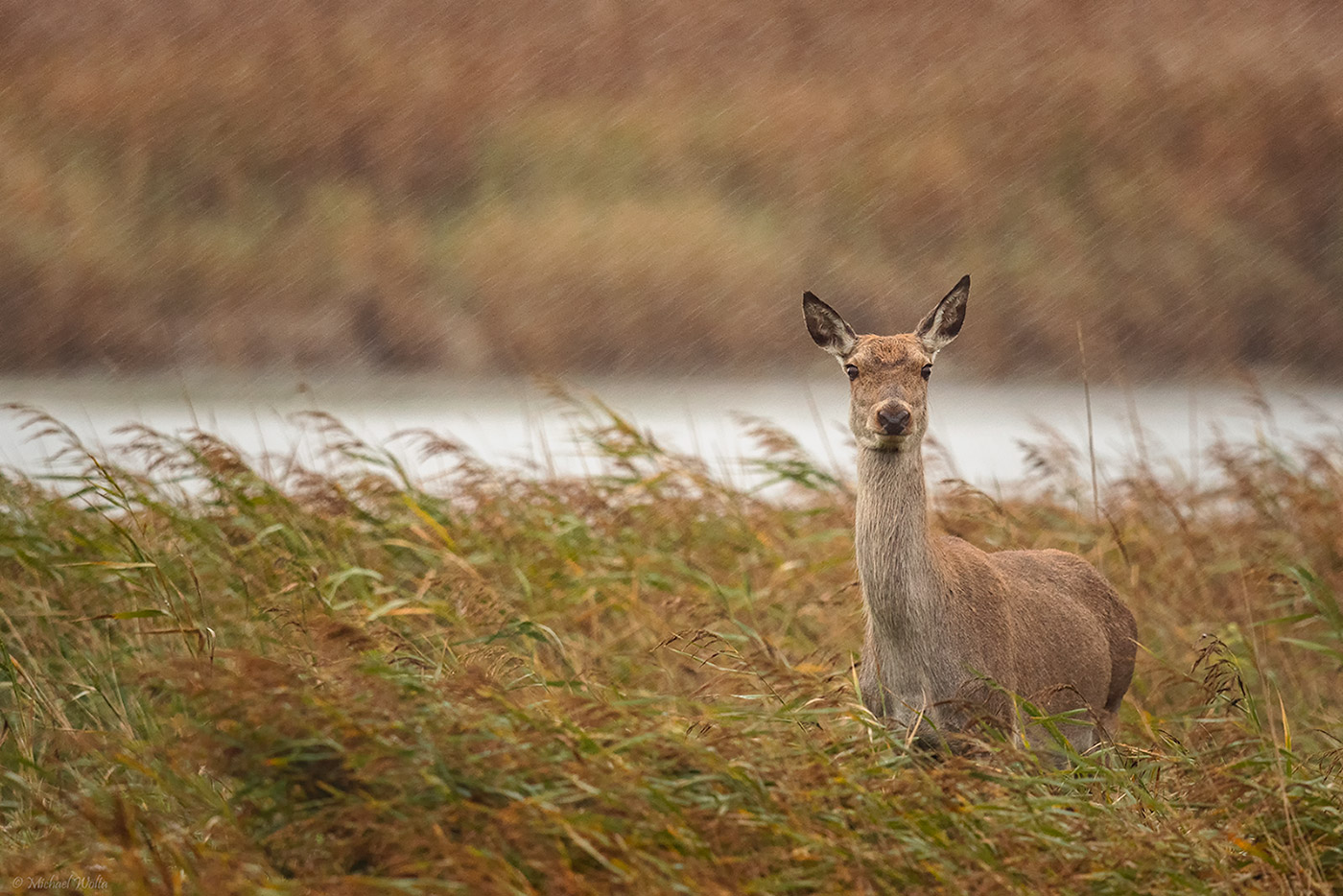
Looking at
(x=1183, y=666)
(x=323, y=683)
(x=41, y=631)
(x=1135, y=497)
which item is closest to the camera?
(x=323, y=683)

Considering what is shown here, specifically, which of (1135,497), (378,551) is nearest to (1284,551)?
(1135,497)

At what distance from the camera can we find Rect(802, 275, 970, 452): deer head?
3934mm

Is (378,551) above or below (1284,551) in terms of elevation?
above

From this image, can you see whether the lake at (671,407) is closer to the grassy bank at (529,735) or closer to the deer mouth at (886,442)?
the grassy bank at (529,735)

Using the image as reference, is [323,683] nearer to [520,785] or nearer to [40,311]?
[520,785]

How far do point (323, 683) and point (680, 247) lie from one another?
10.4 metres

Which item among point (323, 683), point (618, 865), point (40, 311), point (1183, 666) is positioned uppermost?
point (40, 311)

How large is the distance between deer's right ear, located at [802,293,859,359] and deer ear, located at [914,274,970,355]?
0.22 m

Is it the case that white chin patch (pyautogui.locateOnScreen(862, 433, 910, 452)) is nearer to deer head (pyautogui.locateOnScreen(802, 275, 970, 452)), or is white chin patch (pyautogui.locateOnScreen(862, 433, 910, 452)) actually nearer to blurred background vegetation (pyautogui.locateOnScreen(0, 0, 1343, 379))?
deer head (pyautogui.locateOnScreen(802, 275, 970, 452))

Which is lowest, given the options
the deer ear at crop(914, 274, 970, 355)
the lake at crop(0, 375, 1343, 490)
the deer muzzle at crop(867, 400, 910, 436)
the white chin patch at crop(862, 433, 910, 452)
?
the lake at crop(0, 375, 1343, 490)

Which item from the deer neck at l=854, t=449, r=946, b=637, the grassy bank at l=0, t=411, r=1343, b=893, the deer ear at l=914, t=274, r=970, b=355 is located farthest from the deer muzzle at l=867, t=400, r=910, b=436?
the grassy bank at l=0, t=411, r=1343, b=893

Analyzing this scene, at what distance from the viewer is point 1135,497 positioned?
6852 mm

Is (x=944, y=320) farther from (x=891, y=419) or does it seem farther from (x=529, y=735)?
(x=529, y=735)

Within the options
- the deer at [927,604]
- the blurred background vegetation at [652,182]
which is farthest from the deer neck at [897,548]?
the blurred background vegetation at [652,182]
